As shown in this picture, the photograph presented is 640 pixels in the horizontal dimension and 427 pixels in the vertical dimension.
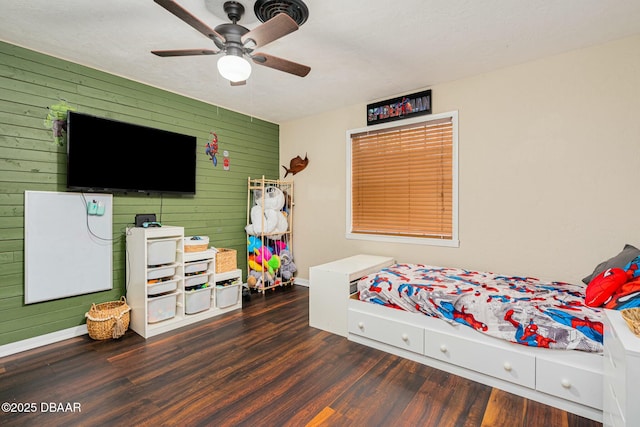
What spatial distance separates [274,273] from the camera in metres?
4.41

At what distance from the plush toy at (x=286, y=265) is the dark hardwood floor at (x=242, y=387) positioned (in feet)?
5.40

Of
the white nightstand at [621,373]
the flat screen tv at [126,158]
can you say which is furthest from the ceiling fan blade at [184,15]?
the white nightstand at [621,373]

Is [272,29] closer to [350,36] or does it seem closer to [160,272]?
[350,36]

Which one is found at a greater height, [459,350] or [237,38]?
[237,38]

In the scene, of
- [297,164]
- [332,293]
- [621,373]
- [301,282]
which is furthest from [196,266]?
[621,373]

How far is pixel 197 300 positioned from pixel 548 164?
143 inches

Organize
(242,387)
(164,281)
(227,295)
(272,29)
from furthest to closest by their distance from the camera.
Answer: (227,295) → (164,281) → (242,387) → (272,29)

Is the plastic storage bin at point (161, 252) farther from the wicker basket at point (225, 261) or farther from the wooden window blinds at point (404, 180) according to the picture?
the wooden window blinds at point (404, 180)

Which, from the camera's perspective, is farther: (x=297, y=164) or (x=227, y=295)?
(x=297, y=164)

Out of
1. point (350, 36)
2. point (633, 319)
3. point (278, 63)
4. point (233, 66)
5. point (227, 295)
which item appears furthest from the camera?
point (227, 295)

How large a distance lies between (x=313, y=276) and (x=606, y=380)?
2222mm

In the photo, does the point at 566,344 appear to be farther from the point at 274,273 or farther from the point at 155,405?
the point at 274,273

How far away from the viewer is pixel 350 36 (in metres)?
2.40

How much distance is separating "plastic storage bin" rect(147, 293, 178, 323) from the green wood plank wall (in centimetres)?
53
